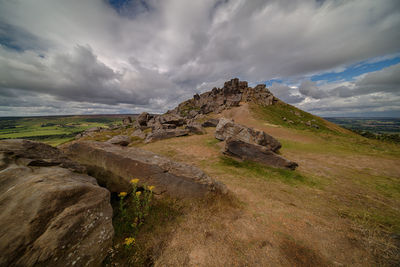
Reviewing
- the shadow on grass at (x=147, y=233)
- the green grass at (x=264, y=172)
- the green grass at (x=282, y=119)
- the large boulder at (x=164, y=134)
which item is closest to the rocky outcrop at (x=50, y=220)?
the shadow on grass at (x=147, y=233)

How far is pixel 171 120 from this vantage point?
1590 inches

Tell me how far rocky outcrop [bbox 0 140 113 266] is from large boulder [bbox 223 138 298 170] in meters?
12.3

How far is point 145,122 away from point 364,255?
206 feet

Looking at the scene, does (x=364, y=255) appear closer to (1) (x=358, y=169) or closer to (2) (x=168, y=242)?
(2) (x=168, y=242)

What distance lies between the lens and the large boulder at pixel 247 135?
17.7m

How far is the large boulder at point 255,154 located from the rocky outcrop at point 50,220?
12.3 m

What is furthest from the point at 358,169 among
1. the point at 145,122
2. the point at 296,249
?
the point at 145,122

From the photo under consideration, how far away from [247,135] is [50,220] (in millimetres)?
18170

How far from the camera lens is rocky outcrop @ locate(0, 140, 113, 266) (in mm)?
3107

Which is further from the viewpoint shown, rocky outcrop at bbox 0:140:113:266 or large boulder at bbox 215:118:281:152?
large boulder at bbox 215:118:281:152

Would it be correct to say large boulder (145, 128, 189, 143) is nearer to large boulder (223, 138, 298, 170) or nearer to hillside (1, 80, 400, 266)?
large boulder (223, 138, 298, 170)

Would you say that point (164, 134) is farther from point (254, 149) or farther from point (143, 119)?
point (143, 119)

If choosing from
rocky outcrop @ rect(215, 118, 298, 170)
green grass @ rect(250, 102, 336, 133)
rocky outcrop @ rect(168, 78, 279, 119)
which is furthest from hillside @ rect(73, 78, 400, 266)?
rocky outcrop @ rect(168, 78, 279, 119)

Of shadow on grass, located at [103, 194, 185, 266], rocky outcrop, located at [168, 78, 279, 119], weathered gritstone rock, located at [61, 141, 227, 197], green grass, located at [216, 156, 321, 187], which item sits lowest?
green grass, located at [216, 156, 321, 187]
